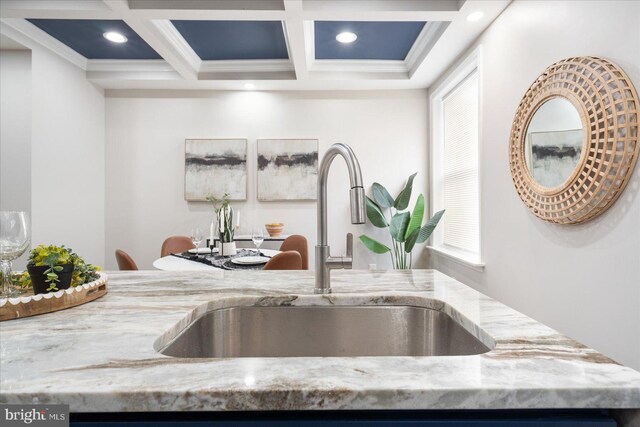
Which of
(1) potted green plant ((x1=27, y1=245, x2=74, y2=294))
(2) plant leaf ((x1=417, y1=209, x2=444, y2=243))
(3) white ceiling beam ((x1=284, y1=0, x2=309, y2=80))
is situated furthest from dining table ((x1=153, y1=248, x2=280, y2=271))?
(2) plant leaf ((x1=417, y1=209, x2=444, y2=243))

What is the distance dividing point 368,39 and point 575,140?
2300mm

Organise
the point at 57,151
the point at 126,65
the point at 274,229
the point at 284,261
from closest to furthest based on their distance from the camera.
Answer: the point at 284,261
the point at 57,151
the point at 126,65
the point at 274,229

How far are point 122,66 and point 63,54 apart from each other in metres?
0.57

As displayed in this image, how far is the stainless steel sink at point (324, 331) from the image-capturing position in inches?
37.4

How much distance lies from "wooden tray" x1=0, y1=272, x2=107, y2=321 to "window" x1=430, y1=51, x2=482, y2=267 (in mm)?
2972

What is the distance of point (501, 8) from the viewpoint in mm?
2750

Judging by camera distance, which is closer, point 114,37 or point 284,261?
point 284,261

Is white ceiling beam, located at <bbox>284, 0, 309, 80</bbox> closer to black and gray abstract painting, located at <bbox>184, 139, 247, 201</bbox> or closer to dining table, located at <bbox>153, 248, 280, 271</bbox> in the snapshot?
black and gray abstract painting, located at <bbox>184, 139, 247, 201</bbox>

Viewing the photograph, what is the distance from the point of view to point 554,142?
2119mm

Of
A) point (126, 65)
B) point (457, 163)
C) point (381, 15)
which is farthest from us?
point (126, 65)

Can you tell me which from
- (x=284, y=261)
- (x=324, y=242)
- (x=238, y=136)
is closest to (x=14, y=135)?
(x=238, y=136)

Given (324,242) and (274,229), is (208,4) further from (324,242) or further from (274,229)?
(324,242)

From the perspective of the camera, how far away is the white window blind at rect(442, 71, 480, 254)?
11.7 feet

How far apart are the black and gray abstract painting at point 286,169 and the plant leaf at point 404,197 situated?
1.03 metres
